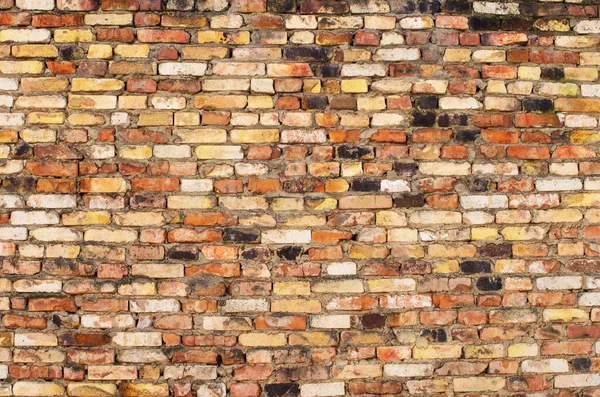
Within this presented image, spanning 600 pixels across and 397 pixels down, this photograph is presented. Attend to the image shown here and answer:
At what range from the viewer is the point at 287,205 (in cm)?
231

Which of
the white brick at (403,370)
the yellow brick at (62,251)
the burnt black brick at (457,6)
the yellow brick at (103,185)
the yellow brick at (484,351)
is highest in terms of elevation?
the burnt black brick at (457,6)

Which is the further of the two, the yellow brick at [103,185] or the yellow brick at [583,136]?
the yellow brick at [583,136]

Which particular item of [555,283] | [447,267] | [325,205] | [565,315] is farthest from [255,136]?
[565,315]

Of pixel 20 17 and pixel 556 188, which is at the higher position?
pixel 20 17

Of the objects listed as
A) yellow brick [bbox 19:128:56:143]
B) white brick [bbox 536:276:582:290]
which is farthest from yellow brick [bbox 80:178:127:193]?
white brick [bbox 536:276:582:290]

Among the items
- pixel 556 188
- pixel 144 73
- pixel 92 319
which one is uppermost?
pixel 144 73

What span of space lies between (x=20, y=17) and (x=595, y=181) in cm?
267

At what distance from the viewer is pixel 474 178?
2.35m

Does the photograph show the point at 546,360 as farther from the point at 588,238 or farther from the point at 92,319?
the point at 92,319

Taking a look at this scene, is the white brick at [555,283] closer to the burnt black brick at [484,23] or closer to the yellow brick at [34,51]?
the burnt black brick at [484,23]

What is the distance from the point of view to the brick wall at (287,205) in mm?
2271

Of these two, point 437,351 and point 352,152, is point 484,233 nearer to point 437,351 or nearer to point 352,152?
point 437,351

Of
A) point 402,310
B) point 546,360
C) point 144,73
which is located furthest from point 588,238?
point 144,73

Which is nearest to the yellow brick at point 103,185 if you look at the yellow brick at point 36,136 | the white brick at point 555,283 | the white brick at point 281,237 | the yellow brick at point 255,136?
the yellow brick at point 36,136
